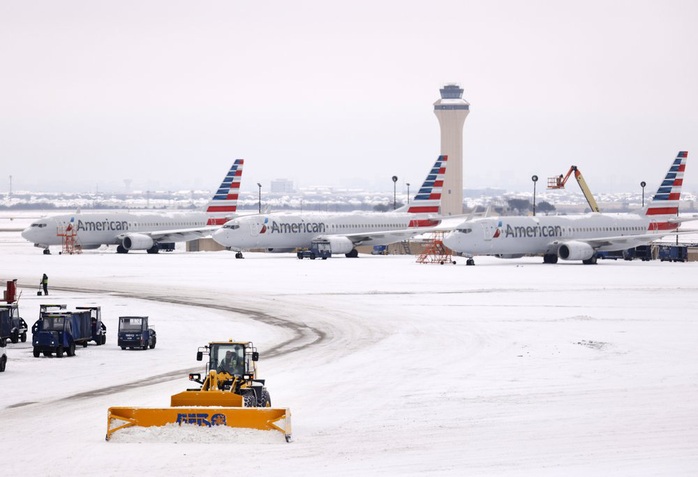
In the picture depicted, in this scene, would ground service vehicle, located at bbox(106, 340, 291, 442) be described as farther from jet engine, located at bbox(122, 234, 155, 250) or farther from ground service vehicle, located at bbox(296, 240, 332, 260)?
jet engine, located at bbox(122, 234, 155, 250)

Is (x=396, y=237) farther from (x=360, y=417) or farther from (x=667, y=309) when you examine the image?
(x=360, y=417)

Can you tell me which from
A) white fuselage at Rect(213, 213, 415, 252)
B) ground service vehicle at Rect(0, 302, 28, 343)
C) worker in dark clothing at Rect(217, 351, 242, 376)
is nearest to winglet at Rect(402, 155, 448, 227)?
white fuselage at Rect(213, 213, 415, 252)

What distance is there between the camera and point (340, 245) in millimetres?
101438

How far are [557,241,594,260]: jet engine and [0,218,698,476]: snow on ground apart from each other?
2099cm

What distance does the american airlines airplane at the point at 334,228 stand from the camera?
9919 cm

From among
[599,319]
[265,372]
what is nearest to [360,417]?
[265,372]

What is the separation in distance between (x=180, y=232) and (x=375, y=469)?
89435 millimetres

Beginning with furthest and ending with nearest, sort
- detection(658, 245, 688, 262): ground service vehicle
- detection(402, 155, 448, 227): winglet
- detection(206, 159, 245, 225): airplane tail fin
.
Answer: detection(206, 159, 245, 225): airplane tail fin
detection(402, 155, 448, 227): winglet
detection(658, 245, 688, 262): ground service vehicle

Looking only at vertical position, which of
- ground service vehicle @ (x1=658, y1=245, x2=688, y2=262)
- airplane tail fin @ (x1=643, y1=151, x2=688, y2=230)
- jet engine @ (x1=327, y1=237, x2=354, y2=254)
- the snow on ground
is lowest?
the snow on ground

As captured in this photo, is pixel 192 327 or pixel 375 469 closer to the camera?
pixel 375 469

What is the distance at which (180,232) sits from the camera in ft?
361

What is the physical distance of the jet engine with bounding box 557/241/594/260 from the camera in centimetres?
9094

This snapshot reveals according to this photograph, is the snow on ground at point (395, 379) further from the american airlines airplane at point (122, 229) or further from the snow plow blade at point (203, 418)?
the american airlines airplane at point (122, 229)

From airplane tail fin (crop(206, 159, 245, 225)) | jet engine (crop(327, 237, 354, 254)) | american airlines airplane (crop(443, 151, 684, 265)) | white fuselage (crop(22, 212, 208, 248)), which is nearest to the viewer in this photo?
american airlines airplane (crop(443, 151, 684, 265))
